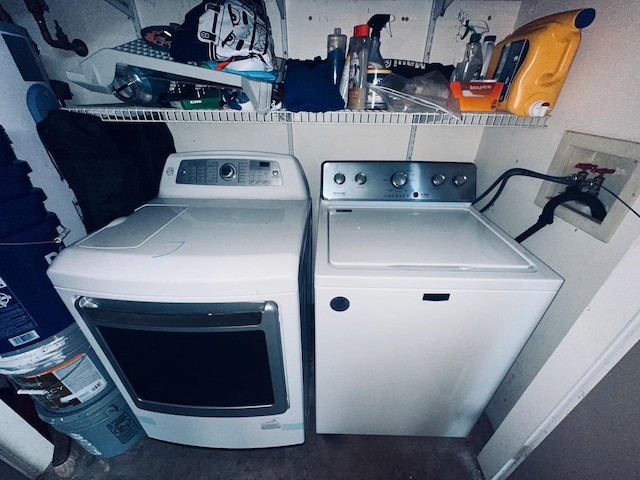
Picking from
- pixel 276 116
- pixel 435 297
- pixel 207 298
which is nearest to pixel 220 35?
pixel 276 116

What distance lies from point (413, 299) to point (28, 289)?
132 cm

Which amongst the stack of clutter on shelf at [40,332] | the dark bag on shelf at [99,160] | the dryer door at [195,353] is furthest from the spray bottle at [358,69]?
the stack of clutter on shelf at [40,332]

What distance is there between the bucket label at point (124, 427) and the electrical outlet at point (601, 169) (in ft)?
6.75

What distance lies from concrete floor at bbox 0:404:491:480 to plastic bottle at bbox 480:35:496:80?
177 cm

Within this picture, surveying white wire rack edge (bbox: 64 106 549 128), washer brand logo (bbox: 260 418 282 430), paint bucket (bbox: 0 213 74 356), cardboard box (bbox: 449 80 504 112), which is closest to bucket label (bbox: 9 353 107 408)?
paint bucket (bbox: 0 213 74 356)

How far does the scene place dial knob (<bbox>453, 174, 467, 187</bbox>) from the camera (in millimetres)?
1282

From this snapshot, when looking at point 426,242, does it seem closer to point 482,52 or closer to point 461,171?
point 461,171

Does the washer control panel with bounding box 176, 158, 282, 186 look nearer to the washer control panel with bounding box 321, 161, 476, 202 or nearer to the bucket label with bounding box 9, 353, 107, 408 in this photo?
the washer control panel with bounding box 321, 161, 476, 202

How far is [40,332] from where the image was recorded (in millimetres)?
979

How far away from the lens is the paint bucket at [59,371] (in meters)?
1.00

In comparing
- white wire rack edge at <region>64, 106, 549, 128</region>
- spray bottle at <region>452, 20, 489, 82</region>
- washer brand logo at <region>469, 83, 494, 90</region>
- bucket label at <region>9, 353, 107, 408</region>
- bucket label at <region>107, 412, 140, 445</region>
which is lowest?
bucket label at <region>107, 412, 140, 445</region>

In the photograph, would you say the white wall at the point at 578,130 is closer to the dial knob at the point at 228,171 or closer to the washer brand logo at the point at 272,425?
the washer brand logo at the point at 272,425

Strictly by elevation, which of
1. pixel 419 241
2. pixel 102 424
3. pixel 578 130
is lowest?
pixel 102 424

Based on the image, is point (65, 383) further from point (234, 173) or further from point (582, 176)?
point (582, 176)
